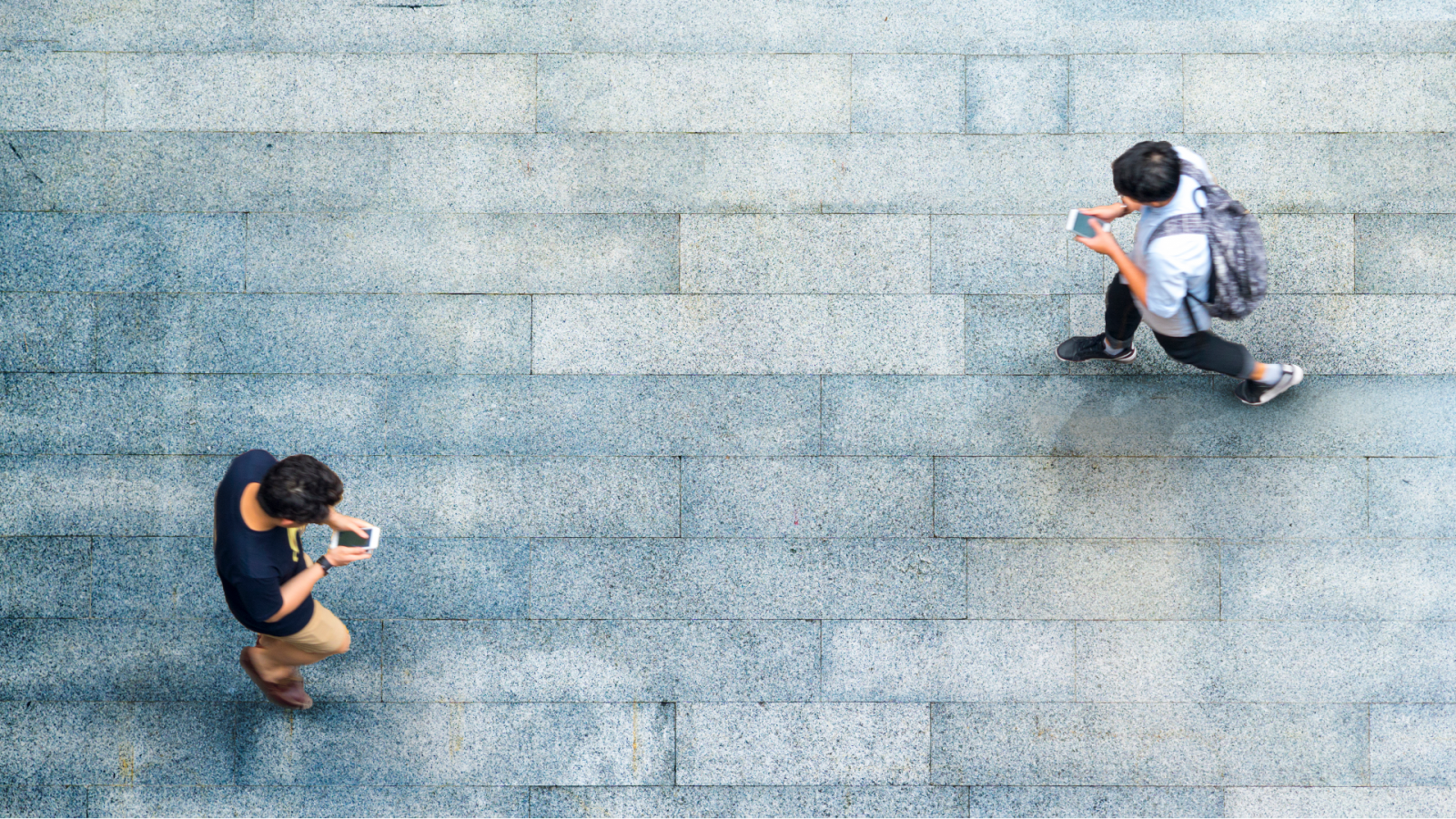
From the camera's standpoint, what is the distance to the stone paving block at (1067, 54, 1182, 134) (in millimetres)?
5996

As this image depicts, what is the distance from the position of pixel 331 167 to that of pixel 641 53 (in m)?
2.18

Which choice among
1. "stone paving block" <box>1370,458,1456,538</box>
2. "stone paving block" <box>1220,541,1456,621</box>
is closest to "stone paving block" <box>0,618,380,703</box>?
"stone paving block" <box>1220,541,1456,621</box>

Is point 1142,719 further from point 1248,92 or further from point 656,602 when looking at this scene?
point 1248,92

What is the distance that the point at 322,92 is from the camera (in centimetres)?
604

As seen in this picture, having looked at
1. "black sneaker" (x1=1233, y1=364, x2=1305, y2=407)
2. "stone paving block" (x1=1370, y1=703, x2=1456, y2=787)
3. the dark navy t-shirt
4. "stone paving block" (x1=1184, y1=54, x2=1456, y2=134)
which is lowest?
"stone paving block" (x1=1370, y1=703, x2=1456, y2=787)

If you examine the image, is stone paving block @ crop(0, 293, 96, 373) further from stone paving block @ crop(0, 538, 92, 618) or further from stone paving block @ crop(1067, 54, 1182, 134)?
stone paving block @ crop(1067, 54, 1182, 134)

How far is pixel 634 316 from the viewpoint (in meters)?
5.95

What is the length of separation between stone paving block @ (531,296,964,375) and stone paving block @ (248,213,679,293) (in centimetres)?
20

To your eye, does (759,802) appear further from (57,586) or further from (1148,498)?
(57,586)

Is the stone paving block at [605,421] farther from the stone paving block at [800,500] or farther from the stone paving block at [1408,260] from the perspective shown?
the stone paving block at [1408,260]

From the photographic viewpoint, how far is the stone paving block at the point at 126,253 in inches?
235

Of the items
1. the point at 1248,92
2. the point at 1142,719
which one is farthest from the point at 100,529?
the point at 1248,92

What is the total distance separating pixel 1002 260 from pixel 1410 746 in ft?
13.3

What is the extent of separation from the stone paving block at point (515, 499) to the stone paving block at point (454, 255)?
1.17 m
